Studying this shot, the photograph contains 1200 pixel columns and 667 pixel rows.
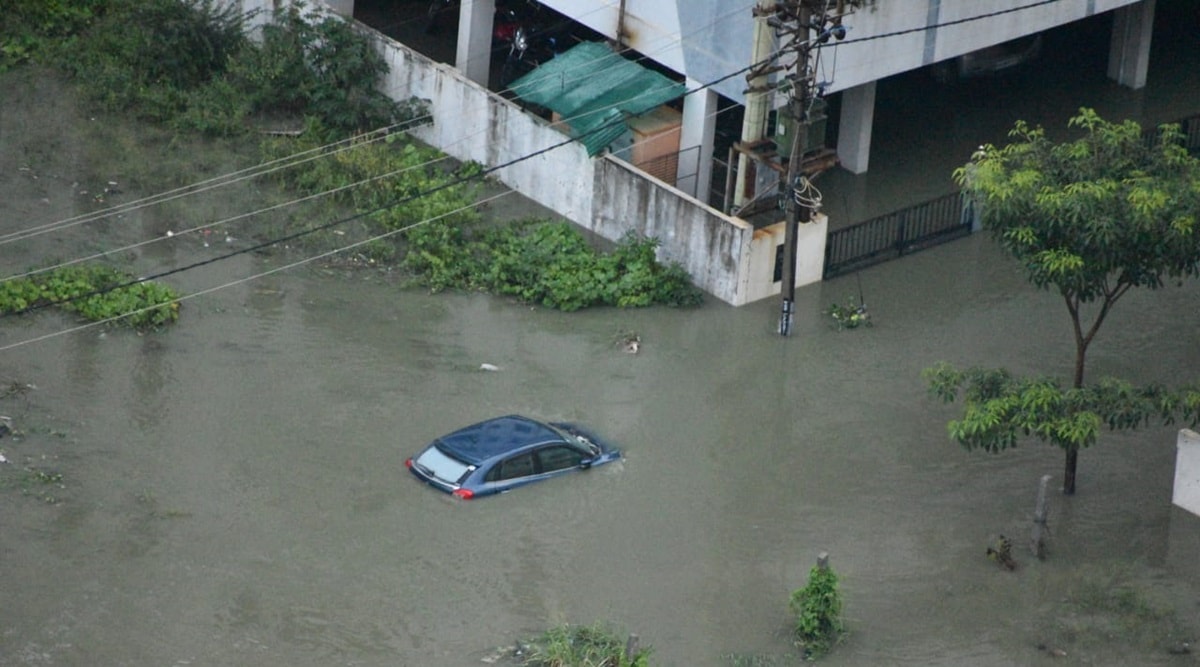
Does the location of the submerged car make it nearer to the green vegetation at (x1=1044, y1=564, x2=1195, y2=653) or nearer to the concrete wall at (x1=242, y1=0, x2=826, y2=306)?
the concrete wall at (x1=242, y1=0, x2=826, y2=306)

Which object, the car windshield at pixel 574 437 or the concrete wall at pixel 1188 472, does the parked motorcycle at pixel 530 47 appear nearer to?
the car windshield at pixel 574 437

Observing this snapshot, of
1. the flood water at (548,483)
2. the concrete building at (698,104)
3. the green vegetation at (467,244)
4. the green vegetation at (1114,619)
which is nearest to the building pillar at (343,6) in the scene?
the concrete building at (698,104)

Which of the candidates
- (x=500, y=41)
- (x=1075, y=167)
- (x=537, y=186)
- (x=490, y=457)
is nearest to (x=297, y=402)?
(x=490, y=457)

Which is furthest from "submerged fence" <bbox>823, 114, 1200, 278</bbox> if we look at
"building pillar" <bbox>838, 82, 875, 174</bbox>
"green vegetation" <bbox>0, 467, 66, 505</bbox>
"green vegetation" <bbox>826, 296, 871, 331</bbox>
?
"green vegetation" <bbox>0, 467, 66, 505</bbox>

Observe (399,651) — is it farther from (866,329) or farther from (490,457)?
(866,329)

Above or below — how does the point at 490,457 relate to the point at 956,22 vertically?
below
